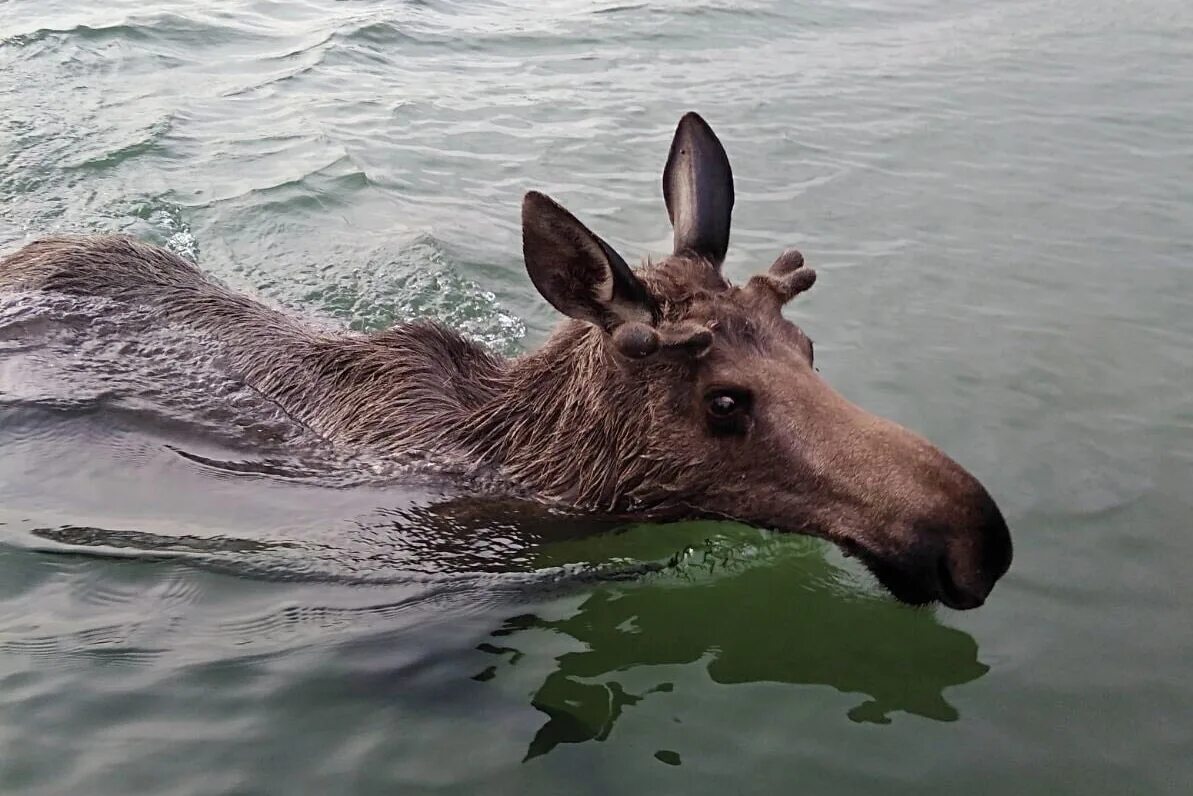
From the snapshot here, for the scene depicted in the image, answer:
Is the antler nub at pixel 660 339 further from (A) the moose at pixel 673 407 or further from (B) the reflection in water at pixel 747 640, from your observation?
(B) the reflection in water at pixel 747 640

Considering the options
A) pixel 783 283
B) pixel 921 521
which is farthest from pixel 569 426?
pixel 921 521

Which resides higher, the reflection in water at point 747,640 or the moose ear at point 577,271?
the moose ear at point 577,271

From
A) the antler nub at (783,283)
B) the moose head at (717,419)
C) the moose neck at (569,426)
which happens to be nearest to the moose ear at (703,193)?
the moose head at (717,419)

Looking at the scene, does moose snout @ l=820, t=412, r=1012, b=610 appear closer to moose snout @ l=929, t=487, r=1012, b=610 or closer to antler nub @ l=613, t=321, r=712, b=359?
moose snout @ l=929, t=487, r=1012, b=610

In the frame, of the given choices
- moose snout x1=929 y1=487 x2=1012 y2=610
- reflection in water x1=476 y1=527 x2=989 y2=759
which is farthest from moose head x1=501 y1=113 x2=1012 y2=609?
reflection in water x1=476 y1=527 x2=989 y2=759

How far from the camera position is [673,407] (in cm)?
434

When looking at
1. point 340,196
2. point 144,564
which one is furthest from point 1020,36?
point 144,564

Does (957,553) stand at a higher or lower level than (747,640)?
higher

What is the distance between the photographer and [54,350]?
568cm

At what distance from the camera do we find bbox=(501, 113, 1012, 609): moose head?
3670 mm

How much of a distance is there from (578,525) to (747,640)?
80 centimetres

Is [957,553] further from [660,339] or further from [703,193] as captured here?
[703,193]

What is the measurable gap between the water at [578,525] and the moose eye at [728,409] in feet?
2.56

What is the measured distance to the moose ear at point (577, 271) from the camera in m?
4.06
